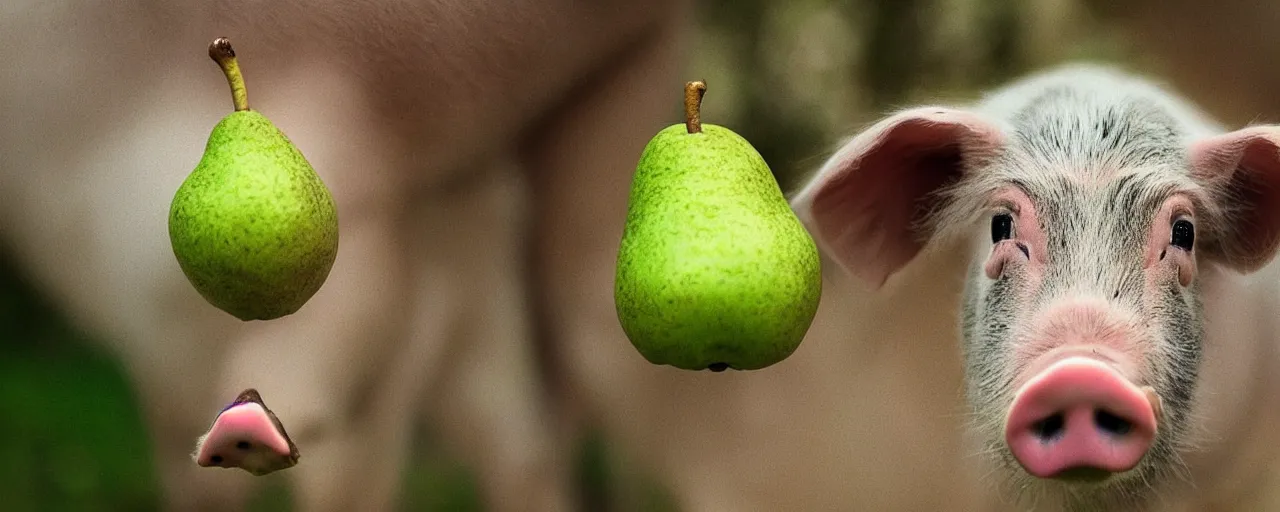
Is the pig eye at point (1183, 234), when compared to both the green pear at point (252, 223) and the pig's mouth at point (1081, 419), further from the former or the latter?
the green pear at point (252, 223)

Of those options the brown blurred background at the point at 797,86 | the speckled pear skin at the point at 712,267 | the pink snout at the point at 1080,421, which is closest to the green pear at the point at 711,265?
the speckled pear skin at the point at 712,267

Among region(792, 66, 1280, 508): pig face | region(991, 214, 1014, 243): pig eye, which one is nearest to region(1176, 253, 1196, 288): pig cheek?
region(792, 66, 1280, 508): pig face

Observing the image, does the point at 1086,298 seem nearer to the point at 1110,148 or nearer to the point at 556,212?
the point at 1110,148

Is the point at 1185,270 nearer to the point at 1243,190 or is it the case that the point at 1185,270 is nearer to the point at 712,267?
the point at 1243,190

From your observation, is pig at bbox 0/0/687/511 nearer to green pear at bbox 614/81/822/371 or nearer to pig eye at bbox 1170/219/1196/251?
green pear at bbox 614/81/822/371

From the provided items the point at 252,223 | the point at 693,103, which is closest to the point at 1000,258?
the point at 693,103

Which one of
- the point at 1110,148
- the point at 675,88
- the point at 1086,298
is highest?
the point at 675,88

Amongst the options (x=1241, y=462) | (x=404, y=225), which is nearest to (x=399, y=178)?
(x=404, y=225)
